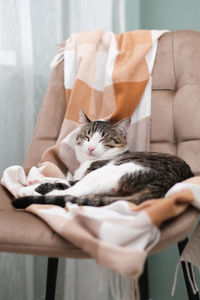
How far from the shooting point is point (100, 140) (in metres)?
1.19

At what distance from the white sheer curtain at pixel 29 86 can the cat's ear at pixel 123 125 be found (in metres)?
0.49

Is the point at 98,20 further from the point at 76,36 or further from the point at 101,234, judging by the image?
the point at 101,234

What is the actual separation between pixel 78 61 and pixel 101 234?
101 centimetres

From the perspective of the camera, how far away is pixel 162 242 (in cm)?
58

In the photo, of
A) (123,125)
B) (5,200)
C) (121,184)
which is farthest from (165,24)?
(5,200)

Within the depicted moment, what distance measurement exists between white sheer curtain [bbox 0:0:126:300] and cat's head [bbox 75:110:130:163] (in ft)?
1.22

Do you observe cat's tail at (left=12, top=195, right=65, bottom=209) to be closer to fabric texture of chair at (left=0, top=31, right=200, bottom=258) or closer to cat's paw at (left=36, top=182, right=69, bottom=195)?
cat's paw at (left=36, top=182, right=69, bottom=195)

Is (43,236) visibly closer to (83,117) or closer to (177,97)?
(83,117)

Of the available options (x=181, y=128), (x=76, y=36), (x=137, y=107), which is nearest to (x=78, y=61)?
(x=76, y=36)

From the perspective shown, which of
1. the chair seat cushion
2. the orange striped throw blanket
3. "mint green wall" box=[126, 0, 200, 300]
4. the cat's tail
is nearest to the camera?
the chair seat cushion

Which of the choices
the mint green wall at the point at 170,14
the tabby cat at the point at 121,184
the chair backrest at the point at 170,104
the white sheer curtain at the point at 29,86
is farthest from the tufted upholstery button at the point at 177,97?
the white sheer curtain at the point at 29,86

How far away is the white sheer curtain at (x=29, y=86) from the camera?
4.50 feet

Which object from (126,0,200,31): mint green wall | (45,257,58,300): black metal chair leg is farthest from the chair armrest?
(126,0,200,31): mint green wall

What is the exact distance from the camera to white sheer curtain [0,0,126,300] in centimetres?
137
